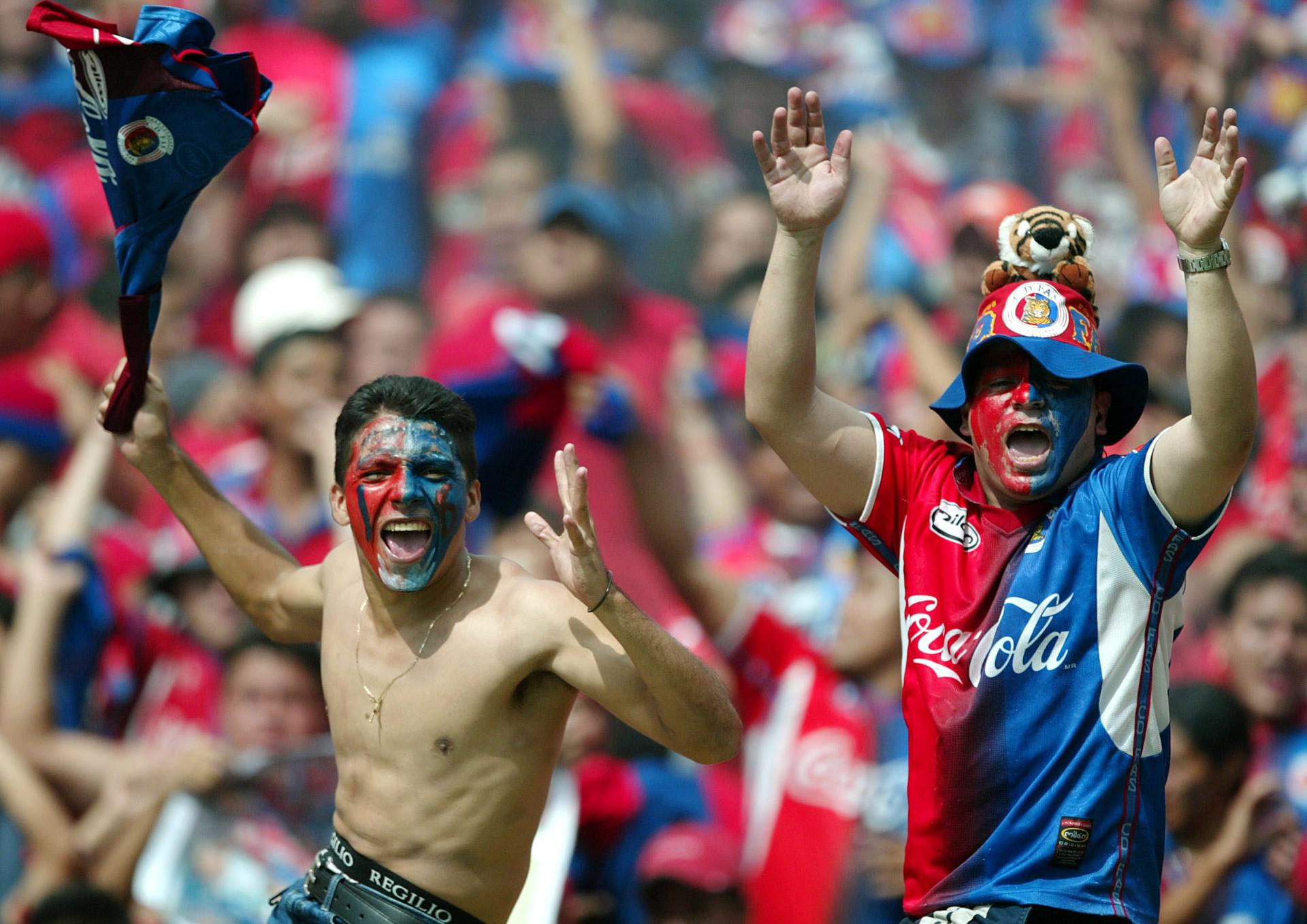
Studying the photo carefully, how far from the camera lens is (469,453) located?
137 inches

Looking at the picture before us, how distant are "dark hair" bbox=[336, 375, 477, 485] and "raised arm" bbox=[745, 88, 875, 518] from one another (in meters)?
0.65

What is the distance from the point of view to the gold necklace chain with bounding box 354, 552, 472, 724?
134 inches

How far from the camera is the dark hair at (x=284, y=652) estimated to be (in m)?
5.80

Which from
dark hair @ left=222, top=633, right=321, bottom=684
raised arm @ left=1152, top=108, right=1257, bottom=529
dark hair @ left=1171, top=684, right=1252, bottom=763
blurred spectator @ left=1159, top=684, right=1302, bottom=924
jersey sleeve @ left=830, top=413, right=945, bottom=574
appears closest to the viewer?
raised arm @ left=1152, top=108, right=1257, bottom=529

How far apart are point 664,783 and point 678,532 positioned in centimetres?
97

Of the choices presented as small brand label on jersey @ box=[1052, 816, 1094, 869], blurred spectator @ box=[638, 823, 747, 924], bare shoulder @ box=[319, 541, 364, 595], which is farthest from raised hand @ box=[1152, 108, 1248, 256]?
blurred spectator @ box=[638, 823, 747, 924]

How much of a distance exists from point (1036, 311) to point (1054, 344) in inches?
4.1

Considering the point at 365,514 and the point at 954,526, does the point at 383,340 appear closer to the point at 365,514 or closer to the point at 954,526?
the point at 365,514

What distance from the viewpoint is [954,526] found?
324cm

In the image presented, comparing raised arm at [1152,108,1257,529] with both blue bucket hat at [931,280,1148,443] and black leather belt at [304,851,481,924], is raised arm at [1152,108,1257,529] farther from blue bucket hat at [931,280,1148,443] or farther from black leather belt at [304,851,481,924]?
black leather belt at [304,851,481,924]

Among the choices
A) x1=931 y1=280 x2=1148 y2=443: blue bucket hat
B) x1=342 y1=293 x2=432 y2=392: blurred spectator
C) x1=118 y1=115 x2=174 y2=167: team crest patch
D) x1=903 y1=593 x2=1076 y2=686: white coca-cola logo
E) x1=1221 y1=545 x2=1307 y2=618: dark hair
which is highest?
x1=342 y1=293 x2=432 y2=392: blurred spectator

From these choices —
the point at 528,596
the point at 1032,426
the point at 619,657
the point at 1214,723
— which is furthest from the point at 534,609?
the point at 1214,723

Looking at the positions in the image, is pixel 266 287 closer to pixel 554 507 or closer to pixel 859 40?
pixel 554 507

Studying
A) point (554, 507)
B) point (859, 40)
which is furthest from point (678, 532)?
point (859, 40)
